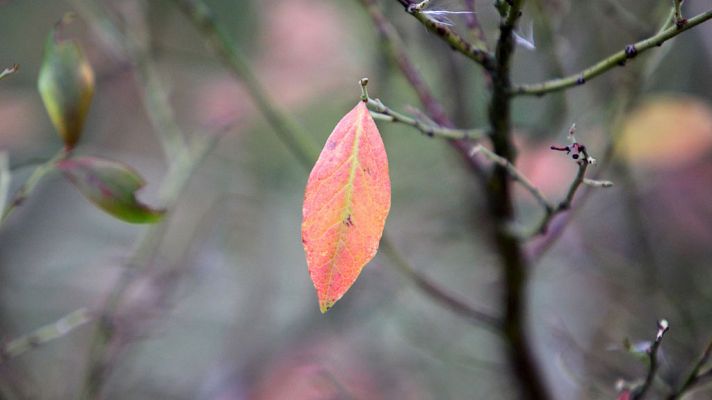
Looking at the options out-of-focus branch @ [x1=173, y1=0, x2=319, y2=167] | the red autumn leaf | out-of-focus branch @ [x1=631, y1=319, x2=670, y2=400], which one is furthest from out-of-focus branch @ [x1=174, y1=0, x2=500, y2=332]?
the red autumn leaf

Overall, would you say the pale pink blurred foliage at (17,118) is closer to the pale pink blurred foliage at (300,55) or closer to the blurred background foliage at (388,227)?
the blurred background foliage at (388,227)

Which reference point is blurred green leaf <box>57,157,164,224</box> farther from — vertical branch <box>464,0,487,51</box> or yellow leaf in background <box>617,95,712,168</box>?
yellow leaf in background <box>617,95,712,168</box>

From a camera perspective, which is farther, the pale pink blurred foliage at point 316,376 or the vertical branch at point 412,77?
the pale pink blurred foliage at point 316,376

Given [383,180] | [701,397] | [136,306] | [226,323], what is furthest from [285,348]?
[383,180]

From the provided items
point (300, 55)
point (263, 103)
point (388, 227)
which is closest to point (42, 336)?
point (263, 103)

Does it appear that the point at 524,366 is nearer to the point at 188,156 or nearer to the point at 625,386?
the point at 625,386

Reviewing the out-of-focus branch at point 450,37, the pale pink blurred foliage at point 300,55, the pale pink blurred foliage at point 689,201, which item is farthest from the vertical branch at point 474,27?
the pale pink blurred foliage at point 300,55

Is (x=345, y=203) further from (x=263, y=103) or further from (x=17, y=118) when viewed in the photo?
(x=17, y=118)
